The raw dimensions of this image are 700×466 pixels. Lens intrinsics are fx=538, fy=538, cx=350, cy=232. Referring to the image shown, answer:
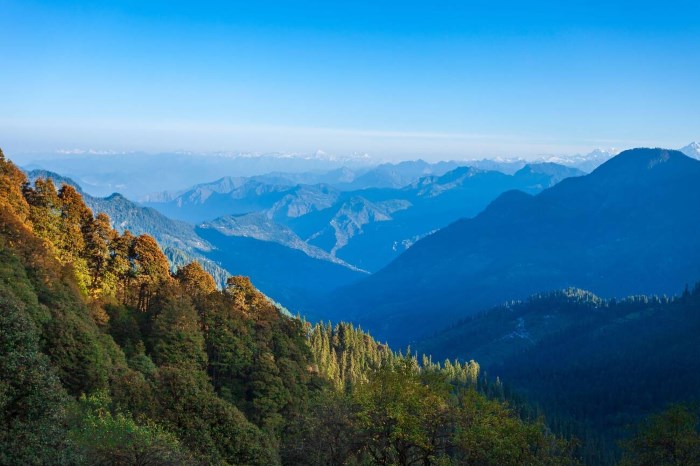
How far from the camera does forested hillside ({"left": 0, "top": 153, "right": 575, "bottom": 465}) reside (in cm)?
3077

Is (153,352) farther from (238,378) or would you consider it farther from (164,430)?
(164,430)

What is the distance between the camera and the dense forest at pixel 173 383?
30.9m

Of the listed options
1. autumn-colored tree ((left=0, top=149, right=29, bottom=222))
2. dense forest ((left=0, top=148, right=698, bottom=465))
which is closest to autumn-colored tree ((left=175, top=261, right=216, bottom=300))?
dense forest ((left=0, top=148, right=698, bottom=465))

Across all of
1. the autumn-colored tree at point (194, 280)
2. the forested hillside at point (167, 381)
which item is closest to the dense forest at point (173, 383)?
the forested hillside at point (167, 381)

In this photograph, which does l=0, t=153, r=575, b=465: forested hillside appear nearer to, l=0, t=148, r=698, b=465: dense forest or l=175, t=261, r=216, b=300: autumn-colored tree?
l=0, t=148, r=698, b=465: dense forest

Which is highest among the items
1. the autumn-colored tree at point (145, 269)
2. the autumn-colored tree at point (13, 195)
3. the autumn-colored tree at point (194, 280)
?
the autumn-colored tree at point (13, 195)

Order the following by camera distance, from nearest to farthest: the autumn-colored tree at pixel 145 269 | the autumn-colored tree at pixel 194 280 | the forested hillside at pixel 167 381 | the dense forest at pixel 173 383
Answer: the forested hillside at pixel 167 381
the dense forest at pixel 173 383
the autumn-colored tree at pixel 145 269
the autumn-colored tree at pixel 194 280

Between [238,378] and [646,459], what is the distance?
47.3 metres

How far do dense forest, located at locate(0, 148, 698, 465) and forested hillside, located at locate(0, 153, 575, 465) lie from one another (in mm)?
131

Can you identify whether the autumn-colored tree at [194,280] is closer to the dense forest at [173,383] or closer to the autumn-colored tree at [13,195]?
the dense forest at [173,383]

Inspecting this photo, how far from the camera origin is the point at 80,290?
64688 mm

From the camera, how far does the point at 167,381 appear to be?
150 feet

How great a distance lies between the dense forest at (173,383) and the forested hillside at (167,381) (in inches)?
5.2

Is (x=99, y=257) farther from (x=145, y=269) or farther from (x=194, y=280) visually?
(x=194, y=280)
